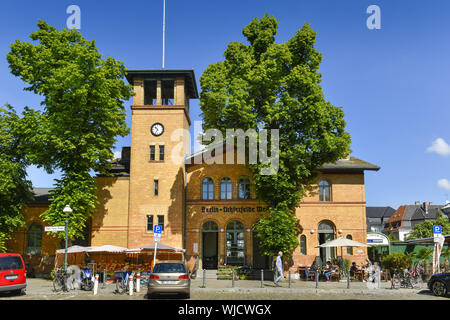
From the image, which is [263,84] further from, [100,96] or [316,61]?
[100,96]

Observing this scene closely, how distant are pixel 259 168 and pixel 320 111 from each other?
481 cm

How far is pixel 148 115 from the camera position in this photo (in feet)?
97.2

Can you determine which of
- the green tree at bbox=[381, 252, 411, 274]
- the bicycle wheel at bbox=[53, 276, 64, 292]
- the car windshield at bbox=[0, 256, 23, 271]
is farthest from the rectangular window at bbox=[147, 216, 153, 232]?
the green tree at bbox=[381, 252, 411, 274]

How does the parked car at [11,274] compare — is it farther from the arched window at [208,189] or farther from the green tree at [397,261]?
the green tree at [397,261]

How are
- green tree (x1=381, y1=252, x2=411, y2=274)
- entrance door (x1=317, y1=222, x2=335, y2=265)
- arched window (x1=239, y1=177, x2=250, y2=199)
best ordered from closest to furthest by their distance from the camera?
green tree (x1=381, y1=252, x2=411, y2=274)
entrance door (x1=317, y1=222, x2=335, y2=265)
arched window (x1=239, y1=177, x2=250, y2=199)

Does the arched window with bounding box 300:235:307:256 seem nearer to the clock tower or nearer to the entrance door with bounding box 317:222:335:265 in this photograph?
the entrance door with bounding box 317:222:335:265

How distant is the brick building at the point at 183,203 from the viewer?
28547 mm

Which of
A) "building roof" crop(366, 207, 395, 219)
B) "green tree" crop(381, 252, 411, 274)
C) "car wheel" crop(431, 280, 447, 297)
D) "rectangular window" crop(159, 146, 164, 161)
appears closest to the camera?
"car wheel" crop(431, 280, 447, 297)

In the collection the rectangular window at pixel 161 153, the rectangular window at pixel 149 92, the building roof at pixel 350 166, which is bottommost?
the building roof at pixel 350 166

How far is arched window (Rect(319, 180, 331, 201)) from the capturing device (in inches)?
1172

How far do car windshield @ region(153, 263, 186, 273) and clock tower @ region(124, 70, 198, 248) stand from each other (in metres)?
11.7

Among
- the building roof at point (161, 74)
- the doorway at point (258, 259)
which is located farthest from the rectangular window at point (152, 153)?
the doorway at point (258, 259)

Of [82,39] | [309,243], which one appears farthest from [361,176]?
[82,39]

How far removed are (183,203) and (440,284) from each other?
17246 millimetres
